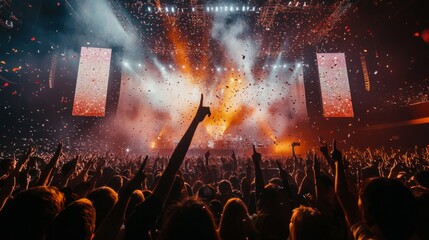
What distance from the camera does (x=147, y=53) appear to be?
26.6 m

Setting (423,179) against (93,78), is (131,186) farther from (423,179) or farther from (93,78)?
(93,78)

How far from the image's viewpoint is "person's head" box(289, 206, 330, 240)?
4.68 feet

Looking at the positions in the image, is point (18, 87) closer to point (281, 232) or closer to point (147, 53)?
point (147, 53)

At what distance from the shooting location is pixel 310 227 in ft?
4.71

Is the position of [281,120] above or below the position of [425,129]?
above

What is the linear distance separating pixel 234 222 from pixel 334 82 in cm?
2516

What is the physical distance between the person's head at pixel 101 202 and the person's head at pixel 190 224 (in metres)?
1.27

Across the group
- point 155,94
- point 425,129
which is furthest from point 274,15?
point 155,94

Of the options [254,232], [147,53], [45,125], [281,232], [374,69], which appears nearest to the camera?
[281,232]

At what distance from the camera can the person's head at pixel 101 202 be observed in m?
2.09

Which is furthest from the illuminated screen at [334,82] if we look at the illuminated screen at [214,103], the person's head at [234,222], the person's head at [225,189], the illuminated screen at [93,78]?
the person's head at [234,222]

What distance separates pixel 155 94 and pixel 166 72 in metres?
3.26

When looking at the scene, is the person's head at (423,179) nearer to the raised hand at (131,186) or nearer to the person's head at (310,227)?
the person's head at (310,227)

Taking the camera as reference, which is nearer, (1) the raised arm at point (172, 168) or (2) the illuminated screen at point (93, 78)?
(1) the raised arm at point (172, 168)
